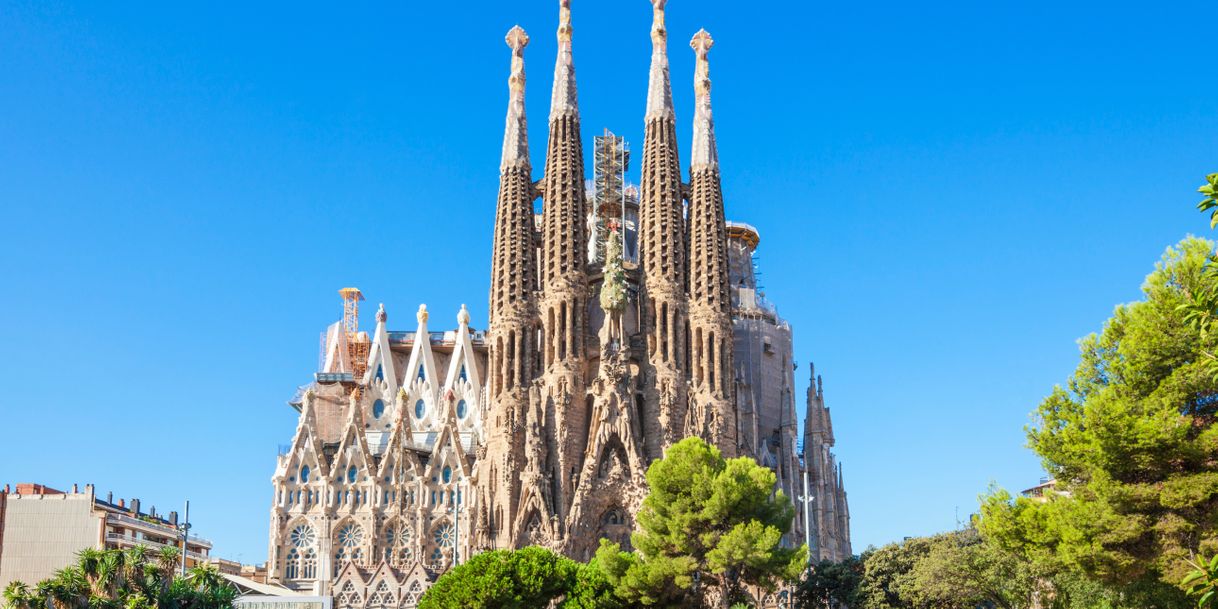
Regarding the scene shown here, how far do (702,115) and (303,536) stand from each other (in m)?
26.8

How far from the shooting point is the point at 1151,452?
25.0 m

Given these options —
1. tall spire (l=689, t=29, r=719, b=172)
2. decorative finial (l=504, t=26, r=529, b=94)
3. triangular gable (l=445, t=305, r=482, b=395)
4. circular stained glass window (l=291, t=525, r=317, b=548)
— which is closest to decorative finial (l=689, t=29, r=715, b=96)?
tall spire (l=689, t=29, r=719, b=172)

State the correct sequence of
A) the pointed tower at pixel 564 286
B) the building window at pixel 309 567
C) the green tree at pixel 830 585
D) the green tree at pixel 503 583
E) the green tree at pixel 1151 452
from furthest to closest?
the building window at pixel 309 567 < the pointed tower at pixel 564 286 < the green tree at pixel 830 585 < the green tree at pixel 503 583 < the green tree at pixel 1151 452

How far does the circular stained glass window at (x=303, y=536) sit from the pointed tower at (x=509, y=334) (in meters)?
10.4

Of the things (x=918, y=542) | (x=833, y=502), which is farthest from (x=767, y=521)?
(x=833, y=502)

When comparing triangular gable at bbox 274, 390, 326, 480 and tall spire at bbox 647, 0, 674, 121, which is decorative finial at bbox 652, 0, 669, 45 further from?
triangular gable at bbox 274, 390, 326, 480

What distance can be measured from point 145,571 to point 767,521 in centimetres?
1835

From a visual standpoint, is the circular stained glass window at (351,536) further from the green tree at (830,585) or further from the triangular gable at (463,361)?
the green tree at (830,585)

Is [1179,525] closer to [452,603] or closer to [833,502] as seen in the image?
[452,603]

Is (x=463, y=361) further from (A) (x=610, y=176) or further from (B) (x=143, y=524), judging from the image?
(B) (x=143, y=524)


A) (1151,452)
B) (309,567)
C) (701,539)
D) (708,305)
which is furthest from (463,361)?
(1151,452)

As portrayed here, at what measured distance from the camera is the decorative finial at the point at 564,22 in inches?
2357

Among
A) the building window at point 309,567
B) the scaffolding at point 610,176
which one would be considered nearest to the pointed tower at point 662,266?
the scaffolding at point 610,176

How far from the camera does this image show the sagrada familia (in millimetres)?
51406
